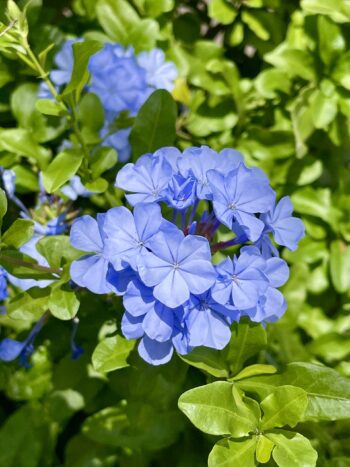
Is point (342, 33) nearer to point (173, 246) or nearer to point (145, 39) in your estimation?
point (145, 39)

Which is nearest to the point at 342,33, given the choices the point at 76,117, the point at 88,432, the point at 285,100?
the point at 285,100

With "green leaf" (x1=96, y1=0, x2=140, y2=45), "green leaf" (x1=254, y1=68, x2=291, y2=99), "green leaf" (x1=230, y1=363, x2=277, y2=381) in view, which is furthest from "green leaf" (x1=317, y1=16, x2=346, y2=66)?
"green leaf" (x1=230, y1=363, x2=277, y2=381)

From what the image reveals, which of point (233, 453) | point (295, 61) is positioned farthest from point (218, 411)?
point (295, 61)

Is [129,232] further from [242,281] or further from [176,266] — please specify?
[242,281]

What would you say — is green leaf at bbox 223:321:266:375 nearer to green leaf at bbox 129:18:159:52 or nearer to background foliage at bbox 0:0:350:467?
background foliage at bbox 0:0:350:467

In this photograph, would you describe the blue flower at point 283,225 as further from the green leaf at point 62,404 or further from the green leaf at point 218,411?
the green leaf at point 62,404
